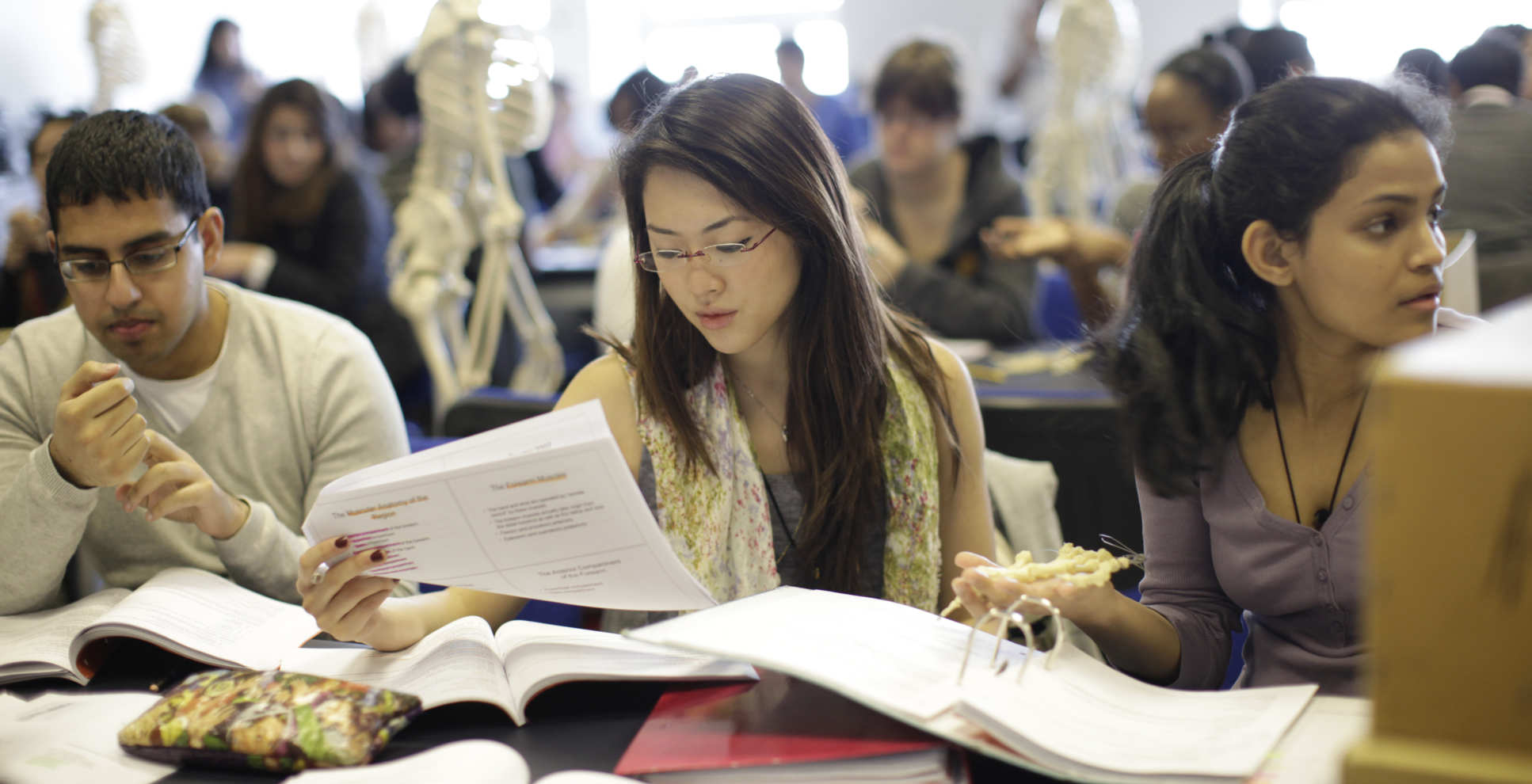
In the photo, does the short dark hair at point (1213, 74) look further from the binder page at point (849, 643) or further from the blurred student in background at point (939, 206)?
the binder page at point (849, 643)

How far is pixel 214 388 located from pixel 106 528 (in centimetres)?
22

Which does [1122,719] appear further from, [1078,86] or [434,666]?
[1078,86]

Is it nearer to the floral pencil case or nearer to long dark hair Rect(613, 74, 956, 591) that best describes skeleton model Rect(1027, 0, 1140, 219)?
long dark hair Rect(613, 74, 956, 591)

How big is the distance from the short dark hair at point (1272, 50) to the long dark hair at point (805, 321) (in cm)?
208

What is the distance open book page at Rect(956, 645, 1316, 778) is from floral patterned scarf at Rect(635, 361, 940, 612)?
46 centimetres

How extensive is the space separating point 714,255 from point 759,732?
1.95 ft

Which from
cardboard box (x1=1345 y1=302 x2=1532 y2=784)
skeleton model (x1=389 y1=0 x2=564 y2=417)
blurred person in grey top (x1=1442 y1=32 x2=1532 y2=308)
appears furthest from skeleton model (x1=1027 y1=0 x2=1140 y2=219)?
cardboard box (x1=1345 y1=302 x2=1532 y2=784)

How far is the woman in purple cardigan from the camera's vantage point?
1020mm

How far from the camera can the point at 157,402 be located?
146cm

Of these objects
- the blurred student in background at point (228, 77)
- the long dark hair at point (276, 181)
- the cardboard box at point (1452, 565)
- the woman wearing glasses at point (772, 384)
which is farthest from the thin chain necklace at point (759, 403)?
the blurred student in background at point (228, 77)

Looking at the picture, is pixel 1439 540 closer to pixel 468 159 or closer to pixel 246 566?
pixel 246 566

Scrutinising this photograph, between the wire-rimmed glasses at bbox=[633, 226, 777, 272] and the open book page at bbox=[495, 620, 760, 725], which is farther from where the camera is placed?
the wire-rimmed glasses at bbox=[633, 226, 777, 272]

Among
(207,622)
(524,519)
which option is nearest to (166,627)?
(207,622)

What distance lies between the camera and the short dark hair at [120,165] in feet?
4.34
